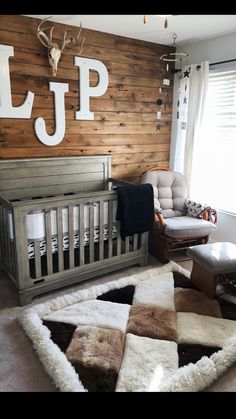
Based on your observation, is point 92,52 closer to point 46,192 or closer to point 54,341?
point 46,192

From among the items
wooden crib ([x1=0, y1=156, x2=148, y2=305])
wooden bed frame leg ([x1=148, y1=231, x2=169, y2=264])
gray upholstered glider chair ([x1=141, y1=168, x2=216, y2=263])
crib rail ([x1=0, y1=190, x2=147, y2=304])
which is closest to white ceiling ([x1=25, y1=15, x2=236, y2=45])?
wooden crib ([x1=0, y1=156, x2=148, y2=305])

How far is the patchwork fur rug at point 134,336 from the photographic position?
1631 millimetres

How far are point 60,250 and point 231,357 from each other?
1448 millimetres

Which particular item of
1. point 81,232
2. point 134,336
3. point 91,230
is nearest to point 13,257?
point 81,232

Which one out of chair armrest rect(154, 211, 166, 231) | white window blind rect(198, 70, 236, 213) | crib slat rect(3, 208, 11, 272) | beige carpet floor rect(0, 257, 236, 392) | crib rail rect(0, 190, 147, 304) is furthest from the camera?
white window blind rect(198, 70, 236, 213)

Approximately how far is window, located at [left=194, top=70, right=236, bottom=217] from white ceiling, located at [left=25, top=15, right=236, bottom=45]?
→ 0.43 m

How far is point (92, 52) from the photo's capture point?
10.0 ft

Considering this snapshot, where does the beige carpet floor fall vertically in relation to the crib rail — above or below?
below

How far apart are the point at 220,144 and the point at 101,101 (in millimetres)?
1419

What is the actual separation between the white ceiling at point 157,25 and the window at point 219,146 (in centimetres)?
43

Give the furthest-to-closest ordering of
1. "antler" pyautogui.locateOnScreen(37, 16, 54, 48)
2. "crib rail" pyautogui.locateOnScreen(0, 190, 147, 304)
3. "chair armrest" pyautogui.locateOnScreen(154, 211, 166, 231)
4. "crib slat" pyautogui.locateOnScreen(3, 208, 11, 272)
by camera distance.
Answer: "chair armrest" pyautogui.locateOnScreen(154, 211, 166, 231)
"antler" pyautogui.locateOnScreen(37, 16, 54, 48)
"crib slat" pyautogui.locateOnScreen(3, 208, 11, 272)
"crib rail" pyautogui.locateOnScreen(0, 190, 147, 304)

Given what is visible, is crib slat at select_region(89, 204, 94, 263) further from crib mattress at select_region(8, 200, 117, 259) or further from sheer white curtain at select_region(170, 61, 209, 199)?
sheer white curtain at select_region(170, 61, 209, 199)

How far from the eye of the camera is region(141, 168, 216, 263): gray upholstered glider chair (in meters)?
3.04

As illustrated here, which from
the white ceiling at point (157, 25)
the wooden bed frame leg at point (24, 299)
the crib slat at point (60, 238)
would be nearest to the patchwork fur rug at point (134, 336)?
the wooden bed frame leg at point (24, 299)
